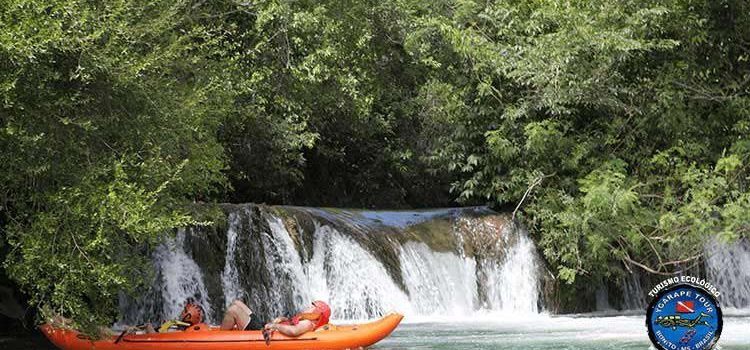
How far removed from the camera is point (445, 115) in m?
19.0

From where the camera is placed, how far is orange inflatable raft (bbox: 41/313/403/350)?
9766 mm

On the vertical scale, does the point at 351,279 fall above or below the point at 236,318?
above

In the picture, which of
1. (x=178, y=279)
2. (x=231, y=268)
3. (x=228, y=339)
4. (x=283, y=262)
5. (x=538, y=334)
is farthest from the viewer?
(x=283, y=262)

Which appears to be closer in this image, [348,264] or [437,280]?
[348,264]

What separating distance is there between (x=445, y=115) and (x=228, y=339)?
984 cm

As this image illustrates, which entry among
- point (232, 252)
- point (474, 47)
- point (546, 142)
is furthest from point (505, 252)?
point (232, 252)

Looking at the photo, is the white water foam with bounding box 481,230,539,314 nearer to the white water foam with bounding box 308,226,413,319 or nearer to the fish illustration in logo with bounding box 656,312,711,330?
the white water foam with bounding box 308,226,413,319

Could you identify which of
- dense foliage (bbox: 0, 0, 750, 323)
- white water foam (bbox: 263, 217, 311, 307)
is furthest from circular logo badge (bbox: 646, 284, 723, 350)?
white water foam (bbox: 263, 217, 311, 307)

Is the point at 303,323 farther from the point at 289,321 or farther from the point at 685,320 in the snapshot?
the point at 685,320

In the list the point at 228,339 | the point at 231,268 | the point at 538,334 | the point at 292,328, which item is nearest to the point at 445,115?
the point at 231,268

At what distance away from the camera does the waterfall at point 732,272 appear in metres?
17.0

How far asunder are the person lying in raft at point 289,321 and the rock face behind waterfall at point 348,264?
2.64m

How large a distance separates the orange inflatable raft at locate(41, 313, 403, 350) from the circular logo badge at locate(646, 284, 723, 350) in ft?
16.9

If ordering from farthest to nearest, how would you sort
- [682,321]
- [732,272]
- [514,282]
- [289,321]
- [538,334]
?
[732,272] < [514,282] < [538,334] < [289,321] < [682,321]
